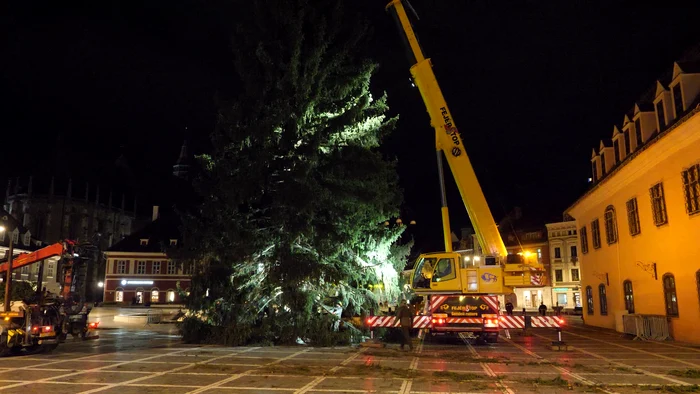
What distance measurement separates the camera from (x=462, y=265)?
18.9m

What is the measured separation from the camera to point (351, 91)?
21.0m

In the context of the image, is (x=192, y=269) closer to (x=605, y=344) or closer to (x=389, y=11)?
(x=389, y=11)

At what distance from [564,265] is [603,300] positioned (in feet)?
106

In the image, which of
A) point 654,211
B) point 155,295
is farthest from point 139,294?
point 654,211

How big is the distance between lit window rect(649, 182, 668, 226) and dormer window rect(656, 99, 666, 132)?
2.28 meters

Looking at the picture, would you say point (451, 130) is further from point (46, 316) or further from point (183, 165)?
point (183, 165)

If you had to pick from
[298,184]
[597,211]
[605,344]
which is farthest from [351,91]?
[597,211]

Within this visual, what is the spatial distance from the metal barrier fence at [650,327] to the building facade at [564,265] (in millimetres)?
37661

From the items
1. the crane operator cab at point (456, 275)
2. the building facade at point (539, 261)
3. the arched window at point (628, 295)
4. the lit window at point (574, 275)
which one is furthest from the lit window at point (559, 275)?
the crane operator cab at point (456, 275)

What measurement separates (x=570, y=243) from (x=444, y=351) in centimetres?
4660

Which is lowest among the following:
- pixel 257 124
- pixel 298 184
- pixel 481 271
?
pixel 481 271

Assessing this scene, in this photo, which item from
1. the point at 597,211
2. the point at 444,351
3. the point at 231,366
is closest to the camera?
the point at 231,366

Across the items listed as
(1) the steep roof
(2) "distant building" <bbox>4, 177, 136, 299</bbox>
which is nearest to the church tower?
(2) "distant building" <bbox>4, 177, 136, 299</bbox>

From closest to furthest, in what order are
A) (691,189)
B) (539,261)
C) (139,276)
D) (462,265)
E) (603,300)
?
(691,189) < (462,265) < (603,300) < (539,261) < (139,276)
